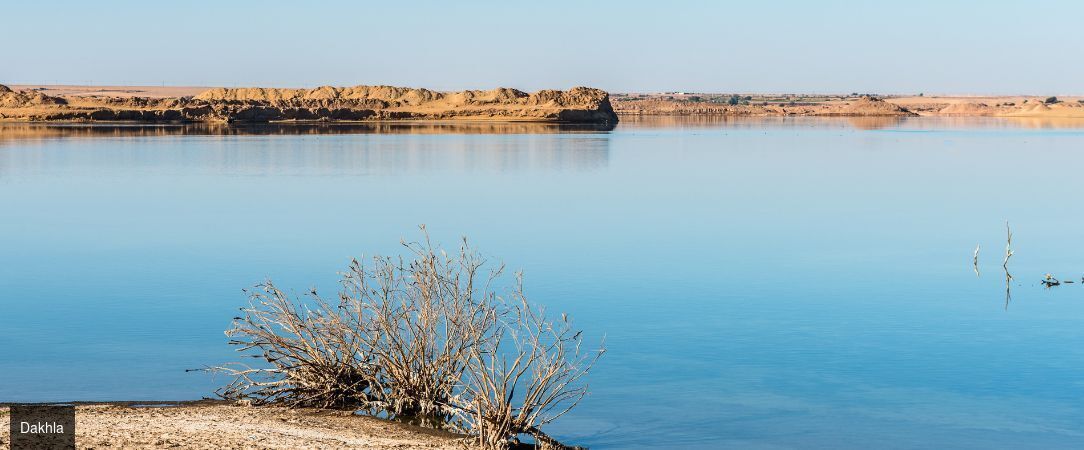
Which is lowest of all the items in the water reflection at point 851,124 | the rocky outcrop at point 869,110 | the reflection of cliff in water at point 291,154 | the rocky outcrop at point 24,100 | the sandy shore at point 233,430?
the sandy shore at point 233,430

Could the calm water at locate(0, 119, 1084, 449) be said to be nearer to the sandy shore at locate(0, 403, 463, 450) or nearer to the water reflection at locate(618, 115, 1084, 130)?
the sandy shore at locate(0, 403, 463, 450)

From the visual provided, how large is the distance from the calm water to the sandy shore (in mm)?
901

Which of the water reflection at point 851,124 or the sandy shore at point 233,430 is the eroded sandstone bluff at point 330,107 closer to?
the water reflection at point 851,124

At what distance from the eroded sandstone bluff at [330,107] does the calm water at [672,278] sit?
4441 centimetres

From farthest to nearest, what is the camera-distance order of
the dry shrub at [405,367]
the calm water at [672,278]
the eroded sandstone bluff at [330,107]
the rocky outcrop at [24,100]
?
the rocky outcrop at [24,100], the eroded sandstone bluff at [330,107], the calm water at [672,278], the dry shrub at [405,367]

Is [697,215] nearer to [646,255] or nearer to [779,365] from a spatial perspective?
[646,255]

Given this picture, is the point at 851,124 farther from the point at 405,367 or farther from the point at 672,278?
the point at 405,367

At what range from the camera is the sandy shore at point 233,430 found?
21.4 ft

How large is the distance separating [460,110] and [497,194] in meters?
65.3

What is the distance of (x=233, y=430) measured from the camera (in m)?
6.92

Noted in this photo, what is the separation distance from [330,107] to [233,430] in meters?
81.0

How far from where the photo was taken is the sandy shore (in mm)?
6520

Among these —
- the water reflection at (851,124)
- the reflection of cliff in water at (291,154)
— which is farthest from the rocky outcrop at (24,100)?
the water reflection at (851,124)

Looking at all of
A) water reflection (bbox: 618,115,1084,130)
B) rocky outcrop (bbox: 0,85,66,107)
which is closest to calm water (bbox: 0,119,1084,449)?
water reflection (bbox: 618,115,1084,130)
